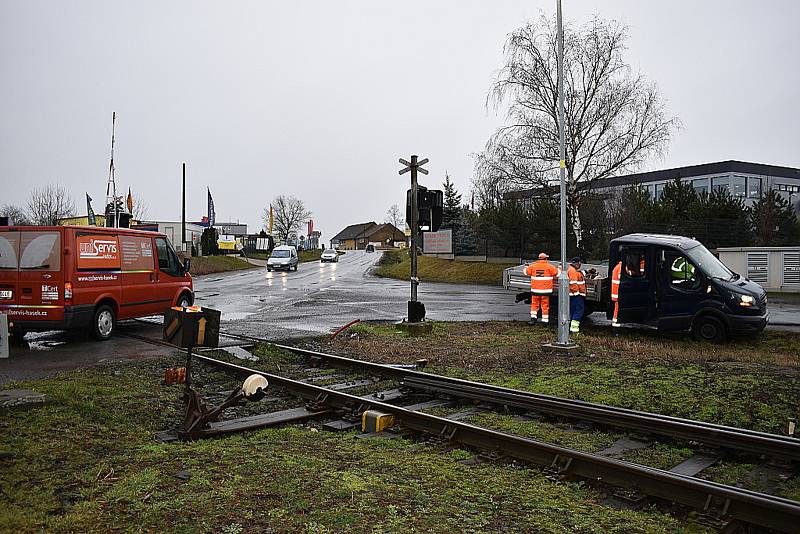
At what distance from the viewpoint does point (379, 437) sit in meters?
6.51

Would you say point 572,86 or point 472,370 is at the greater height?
point 572,86

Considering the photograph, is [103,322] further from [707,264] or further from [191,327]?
[707,264]

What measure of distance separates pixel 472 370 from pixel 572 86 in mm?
28755

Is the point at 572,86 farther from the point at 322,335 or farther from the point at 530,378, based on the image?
the point at 530,378

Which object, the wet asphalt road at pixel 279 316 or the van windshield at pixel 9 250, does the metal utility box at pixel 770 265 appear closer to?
the wet asphalt road at pixel 279 316

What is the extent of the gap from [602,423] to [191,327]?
14.0 ft

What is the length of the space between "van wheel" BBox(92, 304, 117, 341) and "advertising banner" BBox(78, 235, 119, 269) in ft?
2.77

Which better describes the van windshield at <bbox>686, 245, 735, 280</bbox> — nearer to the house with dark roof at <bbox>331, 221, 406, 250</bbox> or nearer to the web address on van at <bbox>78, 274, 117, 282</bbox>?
the web address on van at <bbox>78, 274, 117, 282</bbox>

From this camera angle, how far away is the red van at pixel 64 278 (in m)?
11.9

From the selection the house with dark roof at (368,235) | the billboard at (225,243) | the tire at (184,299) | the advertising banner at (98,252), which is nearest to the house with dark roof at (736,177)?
the billboard at (225,243)

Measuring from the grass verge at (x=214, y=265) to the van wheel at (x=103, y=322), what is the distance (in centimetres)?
3453

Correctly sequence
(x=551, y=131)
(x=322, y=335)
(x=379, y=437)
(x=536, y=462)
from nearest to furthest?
(x=536, y=462) < (x=379, y=437) < (x=322, y=335) < (x=551, y=131)

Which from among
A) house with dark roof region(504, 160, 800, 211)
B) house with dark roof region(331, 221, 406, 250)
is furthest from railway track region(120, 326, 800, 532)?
house with dark roof region(331, 221, 406, 250)

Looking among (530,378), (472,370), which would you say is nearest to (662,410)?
(530,378)
